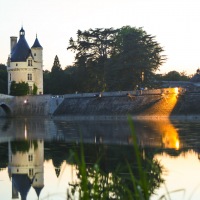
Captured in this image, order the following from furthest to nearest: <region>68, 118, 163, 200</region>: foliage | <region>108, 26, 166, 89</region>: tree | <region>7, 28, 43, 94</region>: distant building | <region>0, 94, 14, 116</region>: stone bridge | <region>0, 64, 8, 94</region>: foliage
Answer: <region>0, 64, 8, 94</region>: foliage < <region>7, 28, 43, 94</region>: distant building < <region>0, 94, 14, 116</region>: stone bridge < <region>108, 26, 166, 89</region>: tree < <region>68, 118, 163, 200</region>: foliage

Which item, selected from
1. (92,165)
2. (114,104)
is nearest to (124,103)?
(114,104)

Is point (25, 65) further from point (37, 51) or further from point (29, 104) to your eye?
point (29, 104)

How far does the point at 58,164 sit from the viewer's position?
1597 cm

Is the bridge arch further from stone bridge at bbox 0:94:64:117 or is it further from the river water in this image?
the river water

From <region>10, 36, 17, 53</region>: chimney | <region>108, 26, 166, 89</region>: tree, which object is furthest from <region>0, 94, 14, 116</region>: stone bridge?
<region>108, 26, 166, 89</region>: tree

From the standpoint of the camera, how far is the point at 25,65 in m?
74.8

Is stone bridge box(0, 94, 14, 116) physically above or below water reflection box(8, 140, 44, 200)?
above

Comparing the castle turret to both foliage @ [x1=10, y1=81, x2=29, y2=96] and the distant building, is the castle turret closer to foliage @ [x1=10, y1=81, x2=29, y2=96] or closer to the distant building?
the distant building

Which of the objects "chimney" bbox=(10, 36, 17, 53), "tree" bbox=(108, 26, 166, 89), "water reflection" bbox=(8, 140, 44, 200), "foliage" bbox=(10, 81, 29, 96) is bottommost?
"water reflection" bbox=(8, 140, 44, 200)

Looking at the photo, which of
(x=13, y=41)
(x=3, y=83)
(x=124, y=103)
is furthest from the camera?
(x=3, y=83)

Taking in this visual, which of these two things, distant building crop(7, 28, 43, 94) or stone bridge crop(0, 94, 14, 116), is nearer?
stone bridge crop(0, 94, 14, 116)

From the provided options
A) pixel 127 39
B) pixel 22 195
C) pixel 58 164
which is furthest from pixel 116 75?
pixel 22 195

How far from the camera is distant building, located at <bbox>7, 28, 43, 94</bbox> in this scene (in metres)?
74.7

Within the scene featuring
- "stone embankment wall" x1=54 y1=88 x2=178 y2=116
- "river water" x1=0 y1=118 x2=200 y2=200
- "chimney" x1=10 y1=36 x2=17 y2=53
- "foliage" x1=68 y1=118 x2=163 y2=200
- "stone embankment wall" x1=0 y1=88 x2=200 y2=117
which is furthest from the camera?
"chimney" x1=10 y1=36 x2=17 y2=53
